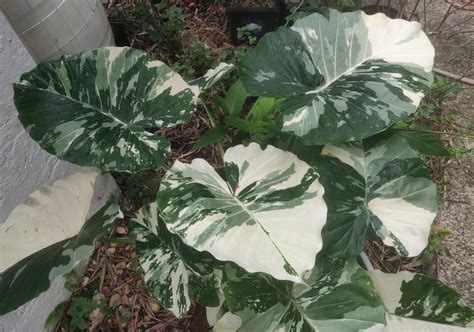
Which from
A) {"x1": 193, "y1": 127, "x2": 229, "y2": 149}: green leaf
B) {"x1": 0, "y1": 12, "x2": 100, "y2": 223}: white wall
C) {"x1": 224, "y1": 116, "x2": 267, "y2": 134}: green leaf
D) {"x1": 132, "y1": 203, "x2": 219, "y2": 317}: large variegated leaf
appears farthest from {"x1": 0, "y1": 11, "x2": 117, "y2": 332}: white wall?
{"x1": 224, "y1": 116, "x2": 267, "y2": 134}: green leaf

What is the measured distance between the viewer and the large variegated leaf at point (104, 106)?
84cm

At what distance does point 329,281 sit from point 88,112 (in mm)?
630

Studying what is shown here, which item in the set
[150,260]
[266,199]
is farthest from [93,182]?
[266,199]

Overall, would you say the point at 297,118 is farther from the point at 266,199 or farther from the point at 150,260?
the point at 150,260

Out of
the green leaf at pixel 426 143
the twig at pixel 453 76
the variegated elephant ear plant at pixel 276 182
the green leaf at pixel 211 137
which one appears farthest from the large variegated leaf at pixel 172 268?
the twig at pixel 453 76

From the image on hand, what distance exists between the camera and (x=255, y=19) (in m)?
1.87

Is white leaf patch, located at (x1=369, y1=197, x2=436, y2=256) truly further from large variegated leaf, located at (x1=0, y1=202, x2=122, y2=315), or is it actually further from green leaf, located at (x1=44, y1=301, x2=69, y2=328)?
green leaf, located at (x1=44, y1=301, x2=69, y2=328)

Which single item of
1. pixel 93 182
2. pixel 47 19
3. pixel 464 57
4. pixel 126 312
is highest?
pixel 47 19

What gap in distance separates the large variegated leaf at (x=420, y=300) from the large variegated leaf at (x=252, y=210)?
Result: 0.30 meters

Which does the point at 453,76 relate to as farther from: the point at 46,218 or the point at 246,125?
the point at 46,218

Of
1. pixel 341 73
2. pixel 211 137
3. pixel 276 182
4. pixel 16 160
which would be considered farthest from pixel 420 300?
pixel 16 160

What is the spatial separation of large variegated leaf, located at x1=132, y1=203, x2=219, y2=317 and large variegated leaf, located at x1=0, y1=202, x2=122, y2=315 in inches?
7.4

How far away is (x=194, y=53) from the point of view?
1.74 metres

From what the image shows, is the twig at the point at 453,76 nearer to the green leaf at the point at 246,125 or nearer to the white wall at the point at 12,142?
the green leaf at the point at 246,125
